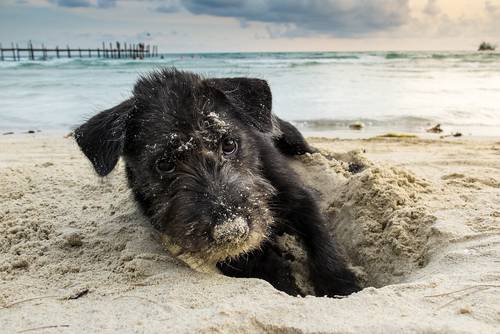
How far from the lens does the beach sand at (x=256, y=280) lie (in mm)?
2166

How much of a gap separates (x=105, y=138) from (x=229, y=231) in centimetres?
131

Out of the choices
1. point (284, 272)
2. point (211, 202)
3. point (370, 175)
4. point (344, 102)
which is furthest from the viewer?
point (344, 102)

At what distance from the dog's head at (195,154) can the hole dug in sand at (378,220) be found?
1.01 meters

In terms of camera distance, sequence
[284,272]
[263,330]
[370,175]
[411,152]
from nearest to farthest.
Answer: [263,330]
[284,272]
[370,175]
[411,152]

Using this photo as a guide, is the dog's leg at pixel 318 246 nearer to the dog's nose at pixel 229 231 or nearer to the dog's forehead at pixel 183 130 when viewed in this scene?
the dog's forehead at pixel 183 130

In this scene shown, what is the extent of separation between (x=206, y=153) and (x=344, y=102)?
11561mm

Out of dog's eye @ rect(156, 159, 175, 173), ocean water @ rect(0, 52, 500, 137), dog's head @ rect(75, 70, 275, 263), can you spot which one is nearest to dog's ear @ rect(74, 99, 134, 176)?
dog's head @ rect(75, 70, 275, 263)

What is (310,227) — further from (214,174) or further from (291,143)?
(291,143)

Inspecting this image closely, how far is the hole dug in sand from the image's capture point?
3.51m

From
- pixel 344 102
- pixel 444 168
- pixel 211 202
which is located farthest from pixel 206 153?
pixel 344 102

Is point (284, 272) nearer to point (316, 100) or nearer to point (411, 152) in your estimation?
point (411, 152)

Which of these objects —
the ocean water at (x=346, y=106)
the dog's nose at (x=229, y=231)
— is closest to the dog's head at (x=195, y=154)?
the dog's nose at (x=229, y=231)

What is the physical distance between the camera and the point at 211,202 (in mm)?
2695

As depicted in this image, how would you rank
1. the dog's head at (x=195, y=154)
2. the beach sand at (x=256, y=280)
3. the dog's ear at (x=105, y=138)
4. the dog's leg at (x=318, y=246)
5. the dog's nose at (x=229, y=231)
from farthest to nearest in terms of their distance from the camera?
the dog's leg at (x=318, y=246), the dog's ear at (x=105, y=138), the dog's head at (x=195, y=154), the dog's nose at (x=229, y=231), the beach sand at (x=256, y=280)
